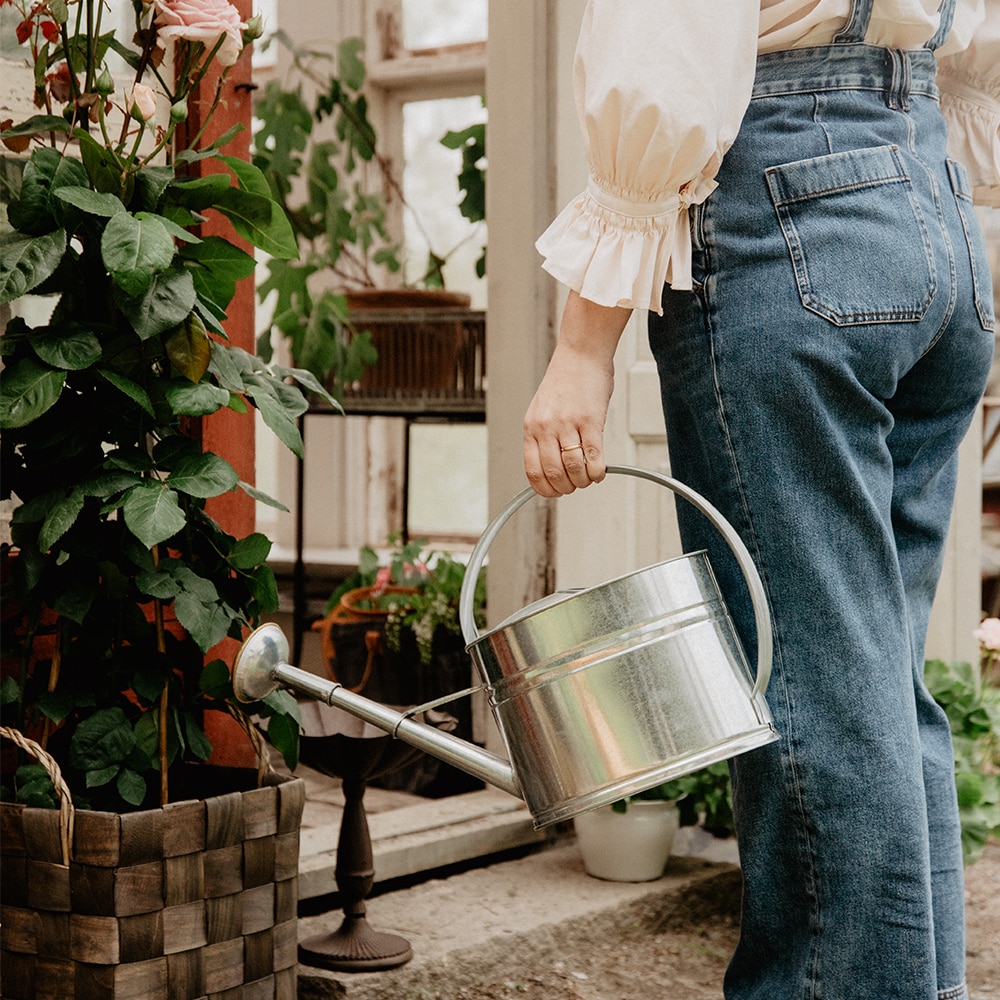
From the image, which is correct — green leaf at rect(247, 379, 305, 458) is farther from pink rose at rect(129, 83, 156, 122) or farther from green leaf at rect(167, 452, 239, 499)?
pink rose at rect(129, 83, 156, 122)

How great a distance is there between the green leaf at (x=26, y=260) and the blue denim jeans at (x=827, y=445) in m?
0.58

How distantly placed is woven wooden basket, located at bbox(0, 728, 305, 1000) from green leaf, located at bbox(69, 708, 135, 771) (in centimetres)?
7

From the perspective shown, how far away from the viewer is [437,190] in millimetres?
3488

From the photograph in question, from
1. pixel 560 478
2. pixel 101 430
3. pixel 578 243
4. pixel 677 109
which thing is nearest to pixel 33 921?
pixel 101 430

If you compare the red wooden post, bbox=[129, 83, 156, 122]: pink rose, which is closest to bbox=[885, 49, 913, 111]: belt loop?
bbox=[129, 83, 156, 122]: pink rose

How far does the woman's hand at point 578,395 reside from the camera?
1.05 m

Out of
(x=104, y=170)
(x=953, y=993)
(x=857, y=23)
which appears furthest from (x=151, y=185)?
(x=953, y=993)

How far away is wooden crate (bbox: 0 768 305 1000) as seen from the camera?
1.27 metres

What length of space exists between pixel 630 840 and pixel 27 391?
118 cm

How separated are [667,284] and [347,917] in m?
0.99

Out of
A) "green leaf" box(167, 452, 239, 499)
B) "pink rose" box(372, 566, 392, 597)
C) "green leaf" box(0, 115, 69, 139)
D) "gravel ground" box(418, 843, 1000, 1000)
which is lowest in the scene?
"gravel ground" box(418, 843, 1000, 1000)

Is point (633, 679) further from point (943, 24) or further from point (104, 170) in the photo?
point (104, 170)

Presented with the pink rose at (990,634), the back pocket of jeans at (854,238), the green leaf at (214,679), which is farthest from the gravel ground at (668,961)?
the back pocket of jeans at (854,238)

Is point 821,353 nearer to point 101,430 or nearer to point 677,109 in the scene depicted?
point 677,109
